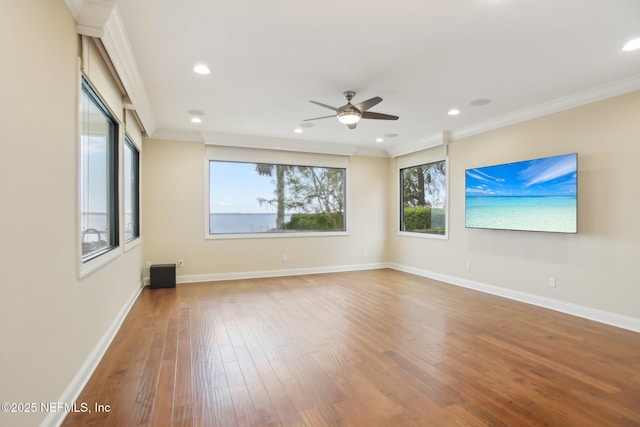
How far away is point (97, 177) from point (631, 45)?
492cm

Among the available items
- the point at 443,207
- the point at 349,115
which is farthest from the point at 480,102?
the point at 443,207

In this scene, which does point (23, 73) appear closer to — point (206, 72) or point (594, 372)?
point (206, 72)

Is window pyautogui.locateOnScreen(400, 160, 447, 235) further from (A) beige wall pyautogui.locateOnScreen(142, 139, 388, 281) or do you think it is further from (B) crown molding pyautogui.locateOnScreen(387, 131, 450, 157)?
(A) beige wall pyautogui.locateOnScreen(142, 139, 388, 281)

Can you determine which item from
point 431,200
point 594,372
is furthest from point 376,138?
point 594,372

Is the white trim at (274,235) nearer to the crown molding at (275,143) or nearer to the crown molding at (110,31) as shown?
the crown molding at (275,143)

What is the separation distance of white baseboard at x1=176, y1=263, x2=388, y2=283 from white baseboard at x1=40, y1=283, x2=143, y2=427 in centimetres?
217

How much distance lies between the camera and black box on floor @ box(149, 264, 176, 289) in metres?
5.45

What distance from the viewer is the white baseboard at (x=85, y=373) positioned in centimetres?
192

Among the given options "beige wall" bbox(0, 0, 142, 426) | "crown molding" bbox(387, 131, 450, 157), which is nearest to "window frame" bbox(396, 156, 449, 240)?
"crown molding" bbox(387, 131, 450, 157)

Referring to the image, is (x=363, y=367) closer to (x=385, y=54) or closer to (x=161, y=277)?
(x=385, y=54)

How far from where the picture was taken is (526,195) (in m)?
4.52

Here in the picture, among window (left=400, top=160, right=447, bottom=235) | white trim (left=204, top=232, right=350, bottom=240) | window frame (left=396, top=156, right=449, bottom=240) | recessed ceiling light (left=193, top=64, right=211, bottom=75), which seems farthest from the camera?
window (left=400, top=160, right=447, bottom=235)

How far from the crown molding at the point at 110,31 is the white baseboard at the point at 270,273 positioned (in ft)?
11.4

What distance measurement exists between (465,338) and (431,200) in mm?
3714
